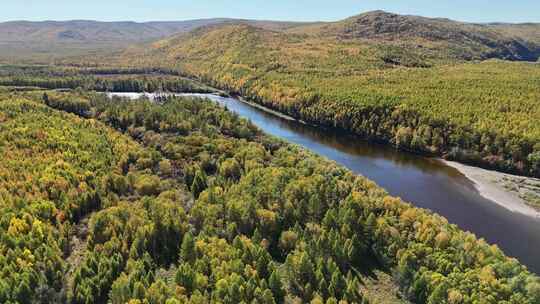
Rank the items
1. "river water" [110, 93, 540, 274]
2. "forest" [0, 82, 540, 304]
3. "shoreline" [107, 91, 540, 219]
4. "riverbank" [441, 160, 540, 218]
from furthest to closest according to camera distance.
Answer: "riverbank" [441, 160, 540, 218], "shoreline" [107, 91, 540, 219], "river water" [110, 93, 540, 274], "forest" [0, 82, 540, 304]

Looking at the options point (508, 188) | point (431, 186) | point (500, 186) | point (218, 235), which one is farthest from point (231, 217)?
point (508, 188)

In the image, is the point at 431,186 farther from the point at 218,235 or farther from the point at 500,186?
the point at 218,235

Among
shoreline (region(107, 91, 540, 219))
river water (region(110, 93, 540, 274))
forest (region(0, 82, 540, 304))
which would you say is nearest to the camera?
forest (region(0, 82, 540, 304))

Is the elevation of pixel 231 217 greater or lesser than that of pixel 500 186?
lesser

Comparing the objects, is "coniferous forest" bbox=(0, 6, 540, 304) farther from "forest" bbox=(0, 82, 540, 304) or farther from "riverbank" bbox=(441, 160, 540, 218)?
"riverbank" bbox=(441, 160, 540, 218)

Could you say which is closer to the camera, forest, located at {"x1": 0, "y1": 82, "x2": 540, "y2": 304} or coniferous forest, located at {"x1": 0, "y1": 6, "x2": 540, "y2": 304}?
forest, located at {"x1": 0, "y1": 82, "x2": 540, "y2": 304}

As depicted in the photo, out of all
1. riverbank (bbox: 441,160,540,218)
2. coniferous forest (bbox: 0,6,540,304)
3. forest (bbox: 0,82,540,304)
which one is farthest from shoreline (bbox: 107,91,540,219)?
forest (bbox: 0,82,540,304)

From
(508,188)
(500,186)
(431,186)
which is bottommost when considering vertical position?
(431,186)
